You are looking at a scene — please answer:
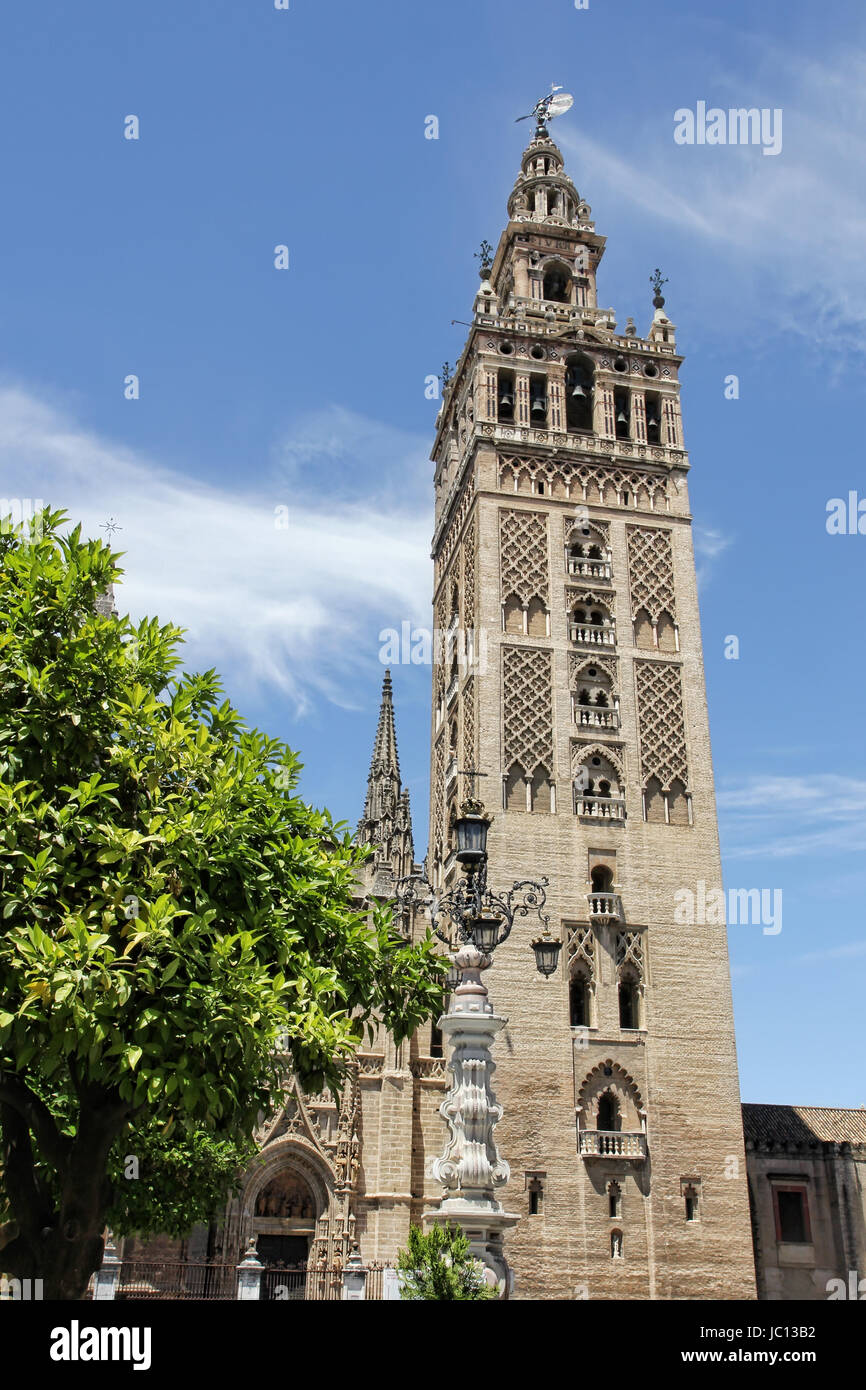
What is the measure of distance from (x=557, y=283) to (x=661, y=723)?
19938 mm

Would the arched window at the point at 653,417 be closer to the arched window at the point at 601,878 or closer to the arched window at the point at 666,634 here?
the arched window at the point at 666,634

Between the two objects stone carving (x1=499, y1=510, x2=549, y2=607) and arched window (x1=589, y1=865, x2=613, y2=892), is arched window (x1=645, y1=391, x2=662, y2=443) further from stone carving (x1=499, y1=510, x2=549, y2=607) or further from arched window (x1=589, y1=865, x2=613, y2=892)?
arched window (x1=589, y1=865, x2=613, y2=892)

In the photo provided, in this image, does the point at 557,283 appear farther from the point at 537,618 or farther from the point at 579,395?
the point at 537,618

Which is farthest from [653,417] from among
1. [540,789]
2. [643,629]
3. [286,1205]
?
[286,1205]

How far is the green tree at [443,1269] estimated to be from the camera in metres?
12.8

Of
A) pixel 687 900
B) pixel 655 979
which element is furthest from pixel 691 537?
pixel 655 979

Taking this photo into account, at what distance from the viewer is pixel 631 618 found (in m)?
38.4

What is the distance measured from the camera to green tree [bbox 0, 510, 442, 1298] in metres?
11.1

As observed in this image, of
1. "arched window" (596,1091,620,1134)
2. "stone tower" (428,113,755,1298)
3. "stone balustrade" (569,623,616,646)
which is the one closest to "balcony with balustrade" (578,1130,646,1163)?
"stone tower" (428,113,755,1298)

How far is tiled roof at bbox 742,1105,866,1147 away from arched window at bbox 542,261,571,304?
30470 mm

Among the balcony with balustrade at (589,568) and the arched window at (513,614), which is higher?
the balcony with balustrade at (589,568)

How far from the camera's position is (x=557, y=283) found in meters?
46.6

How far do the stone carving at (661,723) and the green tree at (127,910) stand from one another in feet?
75.7

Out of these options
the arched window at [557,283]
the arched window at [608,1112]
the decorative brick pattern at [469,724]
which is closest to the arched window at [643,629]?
the decorative brick pattern at [469,724]
